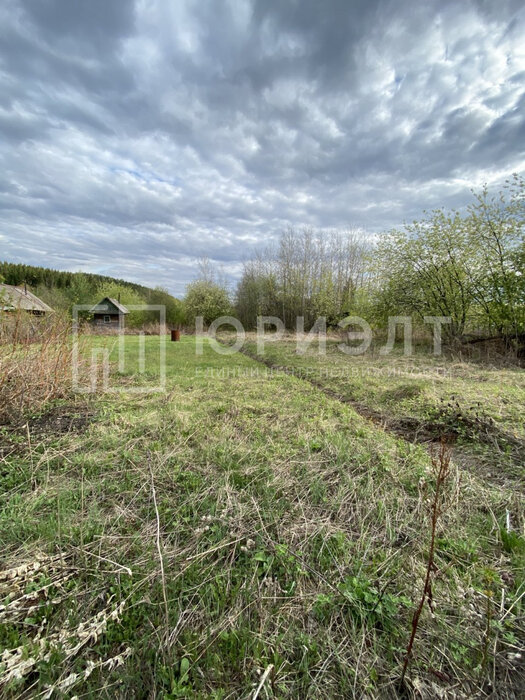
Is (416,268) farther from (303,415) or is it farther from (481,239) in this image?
(303,415)

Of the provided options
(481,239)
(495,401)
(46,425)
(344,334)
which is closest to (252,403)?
(46,425)

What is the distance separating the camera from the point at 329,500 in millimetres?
2033

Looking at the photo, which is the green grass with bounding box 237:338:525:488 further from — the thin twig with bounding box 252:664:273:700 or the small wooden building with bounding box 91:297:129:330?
the small wooden building with bounding box 91:297:129:330

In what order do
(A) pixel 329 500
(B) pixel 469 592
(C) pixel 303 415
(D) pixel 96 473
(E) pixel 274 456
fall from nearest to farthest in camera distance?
(B) pixel 469 592
(A) pixel 329 500
(D) pixel 96 473
(E) pixel 274 456
(C) pixel 303 415

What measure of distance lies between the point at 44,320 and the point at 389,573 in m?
5.46

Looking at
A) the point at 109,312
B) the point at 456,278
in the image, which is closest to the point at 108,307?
the point at 109,312

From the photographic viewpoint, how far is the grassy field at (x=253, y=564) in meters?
1.05

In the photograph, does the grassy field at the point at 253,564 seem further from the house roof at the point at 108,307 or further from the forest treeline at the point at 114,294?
the house roof at the point at 108,307

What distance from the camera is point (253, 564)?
1516 mm

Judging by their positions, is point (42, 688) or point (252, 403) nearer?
point (42, 688)

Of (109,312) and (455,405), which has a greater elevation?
(109,312)

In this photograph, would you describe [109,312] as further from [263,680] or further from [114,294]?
[263,680]

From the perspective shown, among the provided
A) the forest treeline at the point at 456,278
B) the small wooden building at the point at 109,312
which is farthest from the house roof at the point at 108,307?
the forest treeline at the point at 456,278

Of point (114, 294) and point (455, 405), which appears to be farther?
point (114, 294)
